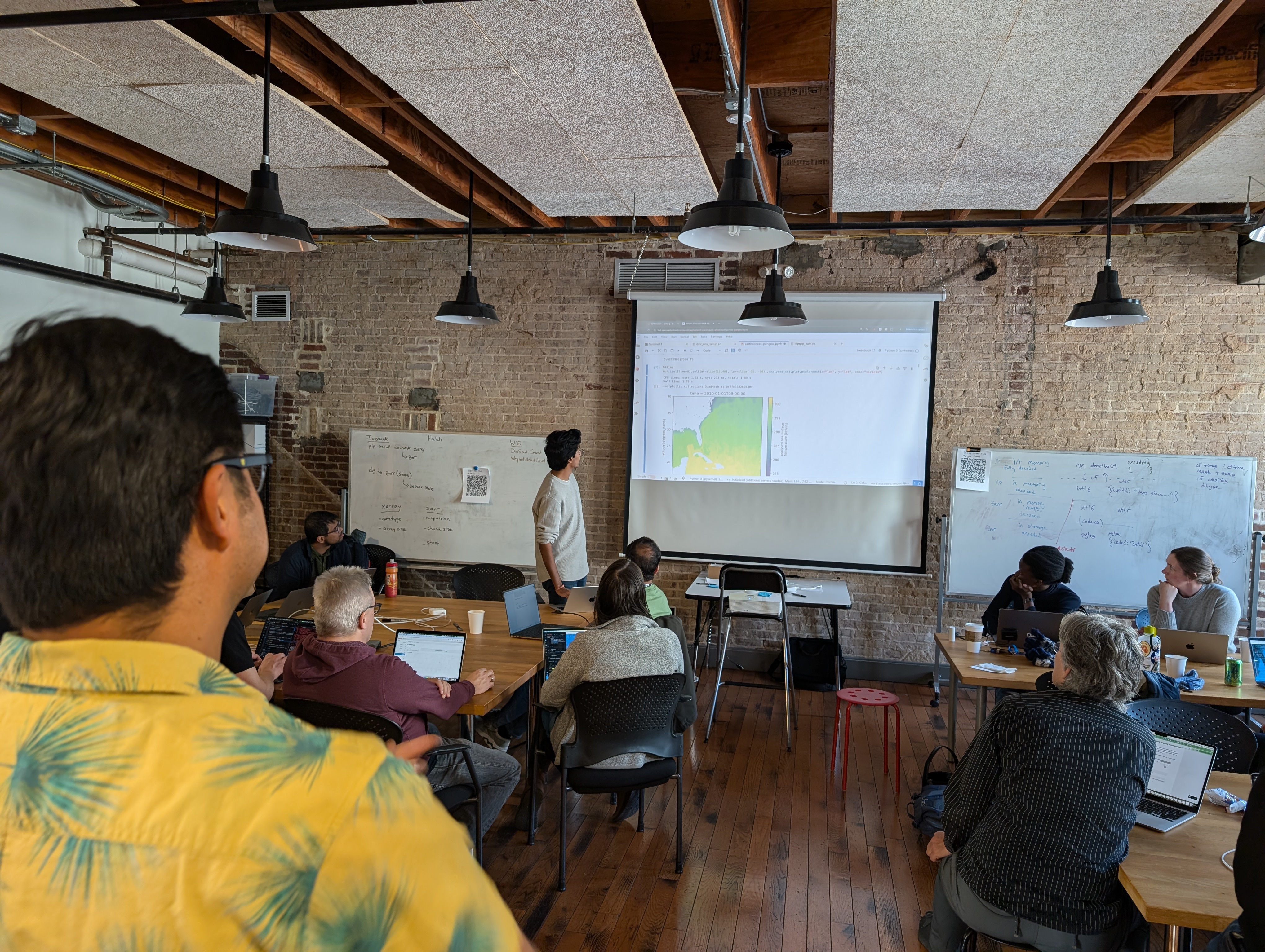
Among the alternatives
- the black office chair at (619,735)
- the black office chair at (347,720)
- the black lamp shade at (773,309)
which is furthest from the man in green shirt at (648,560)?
the black office chair at (347,720)

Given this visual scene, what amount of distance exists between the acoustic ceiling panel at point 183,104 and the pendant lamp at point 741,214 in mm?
2105

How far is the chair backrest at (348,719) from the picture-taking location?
2.46 metres

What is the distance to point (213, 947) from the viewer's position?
54 cm

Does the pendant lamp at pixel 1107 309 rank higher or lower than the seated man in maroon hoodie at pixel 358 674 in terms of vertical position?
higher

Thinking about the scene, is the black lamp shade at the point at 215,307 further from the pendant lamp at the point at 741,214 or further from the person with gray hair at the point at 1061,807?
the person with gray hair at the point at 1061,807

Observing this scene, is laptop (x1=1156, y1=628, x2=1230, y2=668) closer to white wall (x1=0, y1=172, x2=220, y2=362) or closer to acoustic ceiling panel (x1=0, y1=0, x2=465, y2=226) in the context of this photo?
acoustic ceiling panel (x1=0, y1=0, x2=465, y2=226)

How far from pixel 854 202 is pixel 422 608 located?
11.5 feet

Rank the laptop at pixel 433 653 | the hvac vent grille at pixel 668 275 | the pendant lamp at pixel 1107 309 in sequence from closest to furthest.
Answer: the laptop at pixel 433 653 → the pendant lamp at pixel 1107 309 → the hvac vent grille at pixel 668 275

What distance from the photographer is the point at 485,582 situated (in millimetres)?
5383

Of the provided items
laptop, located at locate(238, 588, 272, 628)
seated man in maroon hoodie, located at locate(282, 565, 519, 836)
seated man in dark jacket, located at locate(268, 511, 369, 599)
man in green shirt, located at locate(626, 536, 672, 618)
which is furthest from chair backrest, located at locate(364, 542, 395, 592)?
seated man in maroon hoodie, located at locate(282, 565, 519, 836)

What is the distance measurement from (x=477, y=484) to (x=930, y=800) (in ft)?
13.9

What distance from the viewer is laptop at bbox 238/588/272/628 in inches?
160

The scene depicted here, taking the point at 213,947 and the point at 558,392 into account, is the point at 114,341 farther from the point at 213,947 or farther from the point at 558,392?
the point at 558,392

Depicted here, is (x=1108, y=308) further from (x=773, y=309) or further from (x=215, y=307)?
(x=215, y=307)
